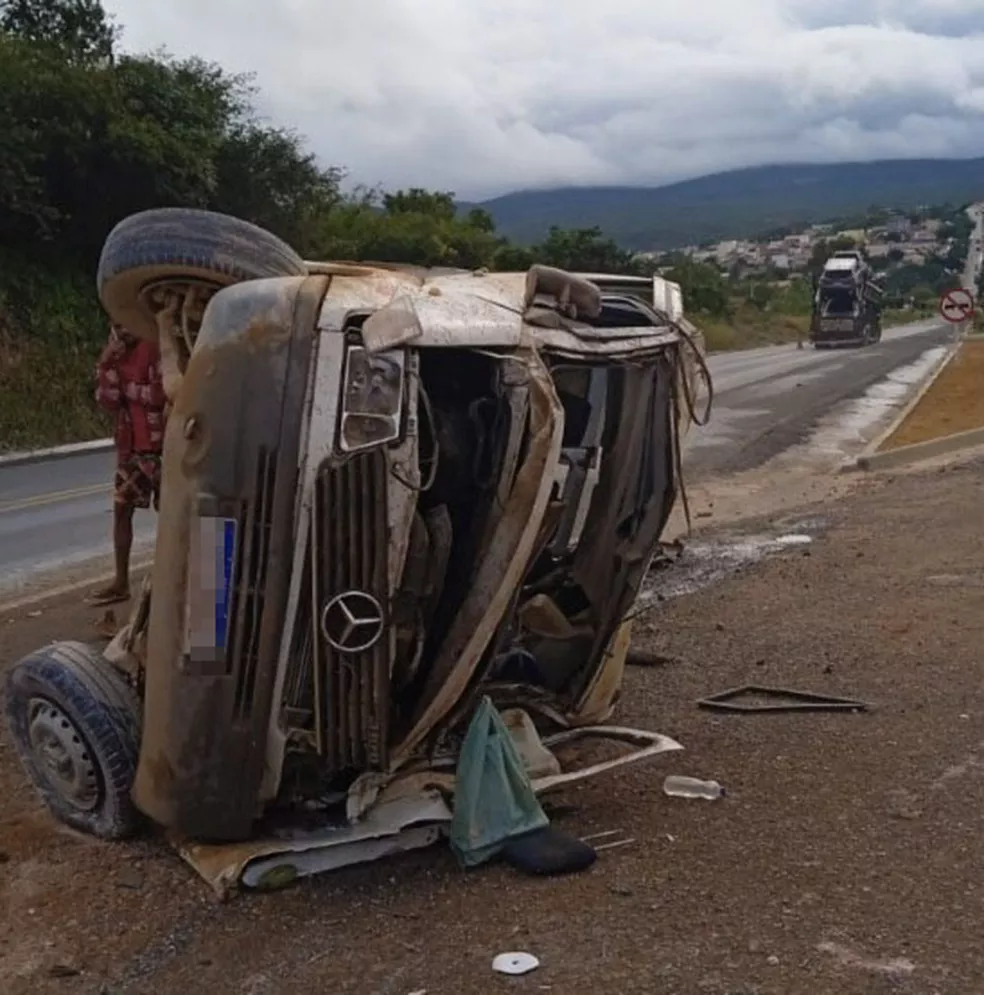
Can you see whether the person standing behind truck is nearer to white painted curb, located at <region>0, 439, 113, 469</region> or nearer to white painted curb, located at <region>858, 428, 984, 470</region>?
white painted curb, located at <region>858, 428, 984, 470</region>

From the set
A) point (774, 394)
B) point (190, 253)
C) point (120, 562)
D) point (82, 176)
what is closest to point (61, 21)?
point (82, 176)

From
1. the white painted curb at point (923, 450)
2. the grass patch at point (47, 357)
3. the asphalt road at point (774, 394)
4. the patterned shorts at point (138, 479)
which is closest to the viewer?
the patterned shorts at point (138, 479)

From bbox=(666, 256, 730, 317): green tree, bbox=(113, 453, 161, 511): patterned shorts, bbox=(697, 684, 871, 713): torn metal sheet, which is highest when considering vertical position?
bbox=(113, 453, 161, 511): patterned shorts

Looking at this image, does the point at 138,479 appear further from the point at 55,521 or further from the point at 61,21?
the point at 61,21

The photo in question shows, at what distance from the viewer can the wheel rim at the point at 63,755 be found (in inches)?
185

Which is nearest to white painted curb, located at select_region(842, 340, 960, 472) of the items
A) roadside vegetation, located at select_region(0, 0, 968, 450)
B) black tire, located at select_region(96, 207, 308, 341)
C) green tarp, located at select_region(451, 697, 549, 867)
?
roadside vegetation, located at select_region(0, 0, 968, 450)

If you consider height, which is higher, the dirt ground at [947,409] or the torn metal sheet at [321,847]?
the torn metal sheet at [321,847]

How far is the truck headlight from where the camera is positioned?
4.03 meters

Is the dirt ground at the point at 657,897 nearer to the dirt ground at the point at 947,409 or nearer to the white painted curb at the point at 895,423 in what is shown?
the white painted curb at the point at 895,423

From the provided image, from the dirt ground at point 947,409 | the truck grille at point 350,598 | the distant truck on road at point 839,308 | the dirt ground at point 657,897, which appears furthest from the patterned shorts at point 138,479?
the distant truck on road at point 839,308

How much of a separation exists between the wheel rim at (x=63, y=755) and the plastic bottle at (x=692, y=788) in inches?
70.8

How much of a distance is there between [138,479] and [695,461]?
10.0 metres

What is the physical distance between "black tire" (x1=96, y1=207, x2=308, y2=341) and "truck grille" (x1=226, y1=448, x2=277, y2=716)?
991mm

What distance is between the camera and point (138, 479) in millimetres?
7594
